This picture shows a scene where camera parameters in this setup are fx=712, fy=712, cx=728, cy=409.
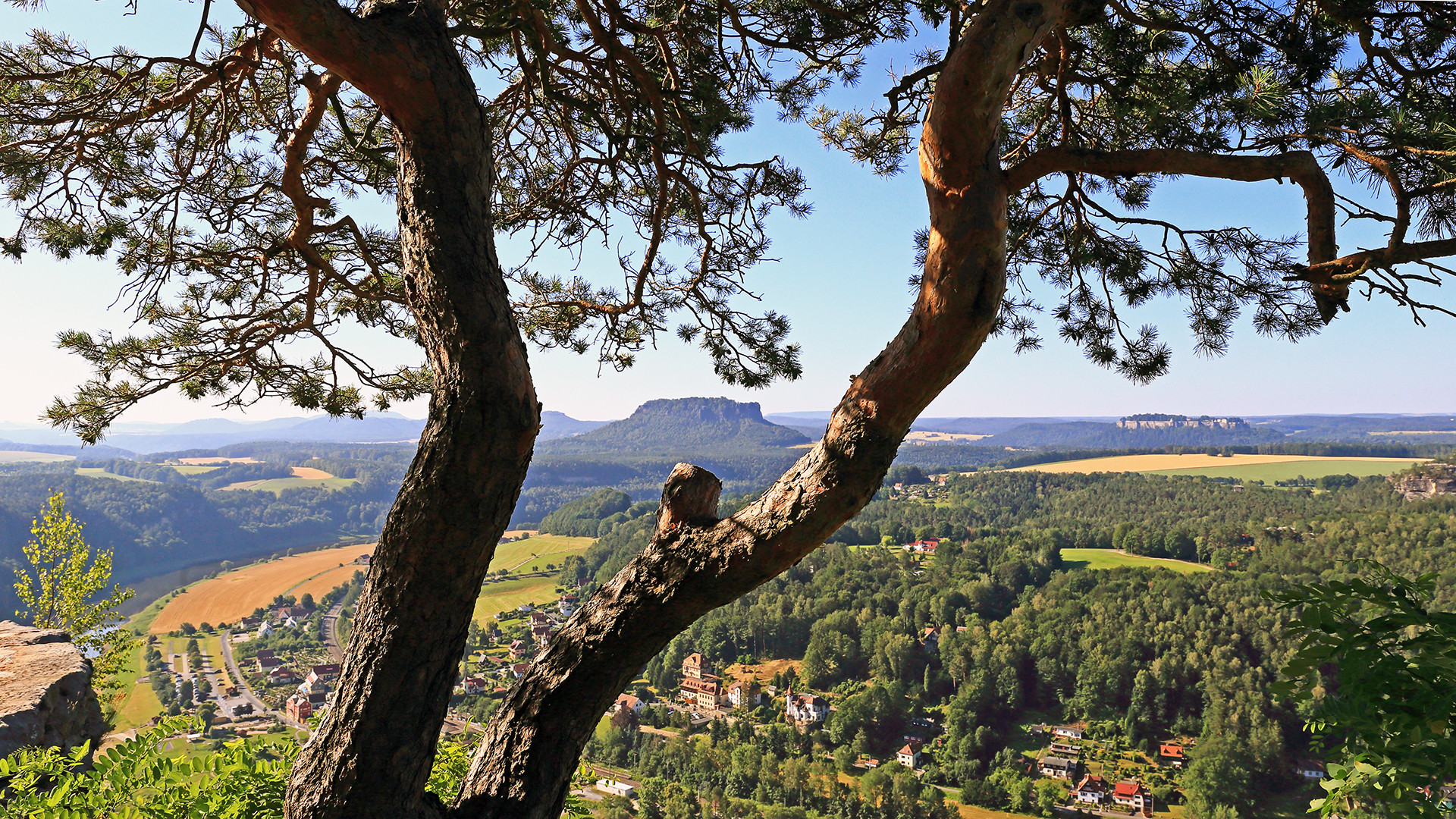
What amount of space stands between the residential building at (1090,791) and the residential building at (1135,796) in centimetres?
47

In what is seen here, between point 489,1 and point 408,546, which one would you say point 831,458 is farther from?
point 489,1

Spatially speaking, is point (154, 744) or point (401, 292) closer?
point (154, 744)

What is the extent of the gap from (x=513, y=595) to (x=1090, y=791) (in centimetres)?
2981

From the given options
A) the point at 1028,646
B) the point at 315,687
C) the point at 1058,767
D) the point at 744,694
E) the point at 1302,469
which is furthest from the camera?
the point at 1302,469

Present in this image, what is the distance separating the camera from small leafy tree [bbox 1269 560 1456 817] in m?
Result: 1.22

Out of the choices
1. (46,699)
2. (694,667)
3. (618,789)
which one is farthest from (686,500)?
(694,667)

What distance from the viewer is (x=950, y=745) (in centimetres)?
2945

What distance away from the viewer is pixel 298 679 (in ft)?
85.2

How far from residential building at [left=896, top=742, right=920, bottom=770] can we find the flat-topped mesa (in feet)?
97.0

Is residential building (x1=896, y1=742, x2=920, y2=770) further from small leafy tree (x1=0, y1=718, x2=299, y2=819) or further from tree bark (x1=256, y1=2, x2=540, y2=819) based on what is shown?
tree bark (x1=256, y1=2, x2=540, y2=819)

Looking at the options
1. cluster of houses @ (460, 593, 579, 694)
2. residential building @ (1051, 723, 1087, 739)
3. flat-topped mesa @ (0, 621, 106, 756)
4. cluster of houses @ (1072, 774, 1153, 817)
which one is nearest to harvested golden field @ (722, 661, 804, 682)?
cluster of houses @ (460, 593, 579, 694)

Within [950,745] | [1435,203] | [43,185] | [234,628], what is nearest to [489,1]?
[43,185]

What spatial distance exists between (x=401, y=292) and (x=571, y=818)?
2.11m

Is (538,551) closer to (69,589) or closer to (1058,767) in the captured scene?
(1058,767)
